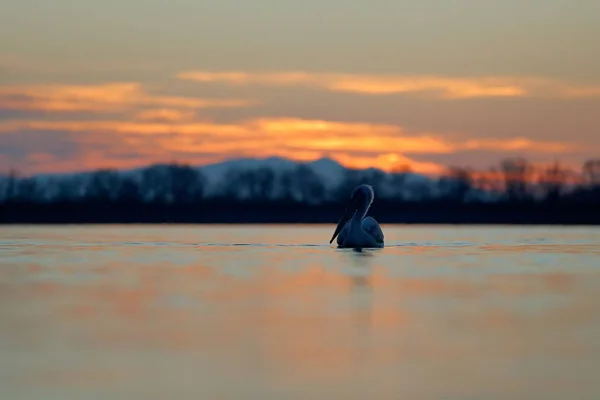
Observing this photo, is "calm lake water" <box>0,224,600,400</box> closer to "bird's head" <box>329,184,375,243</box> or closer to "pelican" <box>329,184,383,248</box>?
"pelican" <box>329,184,383,248</box>

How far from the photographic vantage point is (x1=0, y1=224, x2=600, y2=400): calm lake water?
867cm

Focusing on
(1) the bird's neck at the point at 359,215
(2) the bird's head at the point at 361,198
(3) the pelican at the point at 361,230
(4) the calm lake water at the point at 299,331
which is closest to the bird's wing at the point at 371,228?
(3) the pelican at the point at 361,230

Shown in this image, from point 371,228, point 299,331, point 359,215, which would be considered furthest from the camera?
point 359,215

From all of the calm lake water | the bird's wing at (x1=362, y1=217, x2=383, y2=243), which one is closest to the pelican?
the bird's wing at (x1=362, y1=217, x2=383, y2=243)

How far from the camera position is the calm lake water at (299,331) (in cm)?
867

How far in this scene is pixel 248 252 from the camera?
84.5 feet

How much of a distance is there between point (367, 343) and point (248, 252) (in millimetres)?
15104

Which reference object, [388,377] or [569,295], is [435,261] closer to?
[569,295]

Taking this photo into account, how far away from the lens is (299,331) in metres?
11.5

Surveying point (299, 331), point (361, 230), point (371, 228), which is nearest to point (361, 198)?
point (371, 228)

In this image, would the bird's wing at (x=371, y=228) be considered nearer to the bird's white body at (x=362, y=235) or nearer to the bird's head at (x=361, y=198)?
the bird's white body at (x=362, y=235)

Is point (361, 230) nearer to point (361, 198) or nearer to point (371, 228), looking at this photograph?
point (371, 228)

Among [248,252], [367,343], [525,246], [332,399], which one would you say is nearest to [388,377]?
[332,399]

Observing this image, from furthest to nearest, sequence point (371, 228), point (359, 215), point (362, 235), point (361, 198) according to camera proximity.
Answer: point (361, 198) < point (359, 215) < point (371, 228) < point (362, 235)
